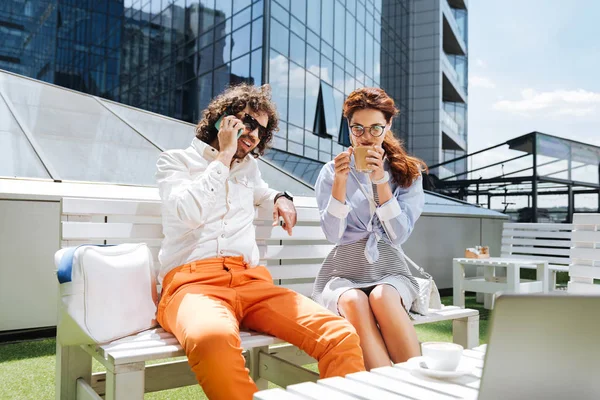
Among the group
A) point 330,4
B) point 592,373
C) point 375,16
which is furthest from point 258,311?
point 375,16

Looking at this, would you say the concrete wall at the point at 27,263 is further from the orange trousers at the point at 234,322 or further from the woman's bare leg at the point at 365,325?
the woman's bare leg at the point at 365,325

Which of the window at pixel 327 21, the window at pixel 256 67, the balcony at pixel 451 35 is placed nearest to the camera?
the window at pixel 256 67

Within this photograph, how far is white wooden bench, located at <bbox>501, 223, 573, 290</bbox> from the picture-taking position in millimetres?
6805

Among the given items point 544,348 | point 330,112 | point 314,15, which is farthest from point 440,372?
point 314,15

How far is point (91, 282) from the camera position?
2012mm

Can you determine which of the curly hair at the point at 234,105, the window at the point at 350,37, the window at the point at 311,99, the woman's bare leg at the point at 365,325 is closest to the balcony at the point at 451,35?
→ the window at the point at 350,37

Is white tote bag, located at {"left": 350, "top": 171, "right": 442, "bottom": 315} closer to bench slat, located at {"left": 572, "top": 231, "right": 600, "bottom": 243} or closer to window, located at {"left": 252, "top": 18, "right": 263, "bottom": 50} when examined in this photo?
bench slat, located at {"left": 572, "top": 231, "right": 600, "bottom": 243}

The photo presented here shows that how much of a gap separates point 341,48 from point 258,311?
1680 cm

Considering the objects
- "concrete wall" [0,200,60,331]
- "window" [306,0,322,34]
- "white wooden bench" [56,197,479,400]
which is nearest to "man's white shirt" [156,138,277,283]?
"white wooden bench" [56,197,479,400]

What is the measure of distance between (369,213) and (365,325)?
2.27 ft

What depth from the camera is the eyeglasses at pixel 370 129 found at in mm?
2775

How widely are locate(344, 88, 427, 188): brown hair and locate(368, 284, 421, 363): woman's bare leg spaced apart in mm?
729

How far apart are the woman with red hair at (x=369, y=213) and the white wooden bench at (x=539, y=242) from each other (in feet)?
15.5

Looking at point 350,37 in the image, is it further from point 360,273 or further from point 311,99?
point 360,273
